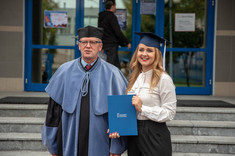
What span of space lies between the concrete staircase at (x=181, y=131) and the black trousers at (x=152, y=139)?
1.97m

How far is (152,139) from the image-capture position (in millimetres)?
2451

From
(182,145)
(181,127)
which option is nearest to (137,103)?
(182,145)

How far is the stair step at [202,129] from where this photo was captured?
472 centimetres

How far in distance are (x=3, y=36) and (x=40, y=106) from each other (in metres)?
2.55

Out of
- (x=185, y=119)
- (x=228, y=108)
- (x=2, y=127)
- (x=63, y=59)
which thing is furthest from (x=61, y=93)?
(x=63, y=59)

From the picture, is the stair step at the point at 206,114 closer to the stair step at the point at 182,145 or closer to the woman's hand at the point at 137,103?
the stair step at the point at 182,145

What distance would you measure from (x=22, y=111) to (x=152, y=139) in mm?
3158

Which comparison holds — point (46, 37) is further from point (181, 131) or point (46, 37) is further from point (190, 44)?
point (181, 131)

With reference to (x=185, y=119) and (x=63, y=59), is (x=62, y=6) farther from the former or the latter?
(x=185, y=119)

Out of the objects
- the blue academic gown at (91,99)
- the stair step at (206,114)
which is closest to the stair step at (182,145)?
the stair step at (206,114)

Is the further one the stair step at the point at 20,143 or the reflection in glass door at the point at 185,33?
the reflection in glass door at the point at 185,33

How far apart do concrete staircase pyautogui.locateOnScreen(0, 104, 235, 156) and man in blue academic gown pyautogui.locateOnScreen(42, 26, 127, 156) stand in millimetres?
1965

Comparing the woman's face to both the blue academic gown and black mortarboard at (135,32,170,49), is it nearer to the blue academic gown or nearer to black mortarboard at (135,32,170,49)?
black mortarboard at (135,32,170,49)

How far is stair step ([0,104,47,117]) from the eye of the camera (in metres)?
5.01
